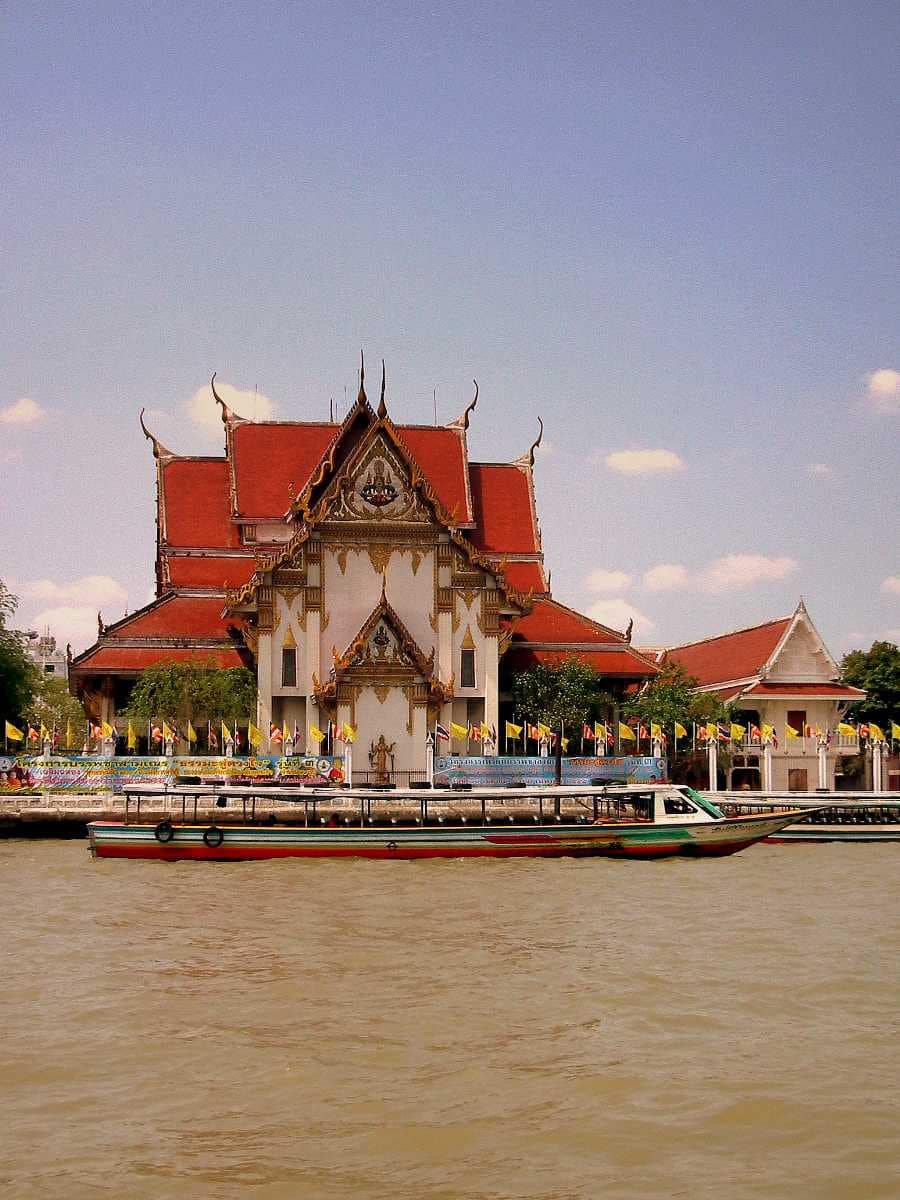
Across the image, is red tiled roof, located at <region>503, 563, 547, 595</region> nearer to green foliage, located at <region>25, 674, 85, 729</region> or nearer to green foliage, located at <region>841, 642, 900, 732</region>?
green foliage, located at <region>841, 642, 900, 732</region>

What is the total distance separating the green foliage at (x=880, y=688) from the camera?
6050cm

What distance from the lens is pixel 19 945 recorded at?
21.0 meters

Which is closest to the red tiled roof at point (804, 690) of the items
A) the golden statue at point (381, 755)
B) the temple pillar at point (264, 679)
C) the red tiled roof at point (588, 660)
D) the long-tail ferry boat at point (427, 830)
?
the red tiled roof at point (588, 660)

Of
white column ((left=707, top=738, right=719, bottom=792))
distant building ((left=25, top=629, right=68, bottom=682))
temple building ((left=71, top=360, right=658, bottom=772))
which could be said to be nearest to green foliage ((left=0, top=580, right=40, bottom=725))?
temple building ((left=71, top=360, right=658, bottom=772))

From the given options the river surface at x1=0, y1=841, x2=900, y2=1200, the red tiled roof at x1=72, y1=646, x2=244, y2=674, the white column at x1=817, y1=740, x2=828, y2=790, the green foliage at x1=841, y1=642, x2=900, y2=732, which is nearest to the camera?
the river surface at x1=0, y1=841, x2=900, y2=1200

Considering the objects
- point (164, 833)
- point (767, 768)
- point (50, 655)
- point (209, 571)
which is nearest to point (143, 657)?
point (209, 571)

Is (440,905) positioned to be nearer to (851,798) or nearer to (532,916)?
(532,916)

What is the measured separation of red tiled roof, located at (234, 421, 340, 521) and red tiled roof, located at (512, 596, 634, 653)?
936 centimetres

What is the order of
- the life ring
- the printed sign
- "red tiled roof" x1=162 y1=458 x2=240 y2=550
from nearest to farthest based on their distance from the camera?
the life ring, the printed sign, "red tiled roof" x1=162 y1=458 x2=240 y2=550

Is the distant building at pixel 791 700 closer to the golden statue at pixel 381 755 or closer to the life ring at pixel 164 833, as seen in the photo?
the golden statue at pixel 381 755

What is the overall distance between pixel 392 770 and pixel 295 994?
2857 cm

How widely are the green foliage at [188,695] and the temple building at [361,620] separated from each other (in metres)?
0.83

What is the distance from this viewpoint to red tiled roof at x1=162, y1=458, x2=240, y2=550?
53875mm

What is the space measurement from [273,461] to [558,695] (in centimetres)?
1447
